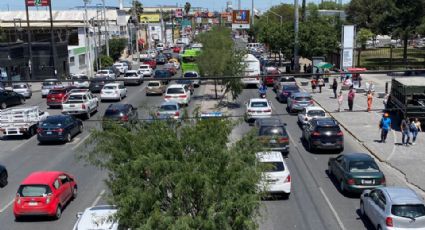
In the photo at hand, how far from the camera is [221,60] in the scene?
1790 inches

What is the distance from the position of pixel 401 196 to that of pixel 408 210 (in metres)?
0.60

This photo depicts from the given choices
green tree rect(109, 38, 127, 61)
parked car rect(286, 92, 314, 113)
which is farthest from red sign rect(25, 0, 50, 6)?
parked car rect(286, 92, 314, 113)

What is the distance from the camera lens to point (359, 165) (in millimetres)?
21438

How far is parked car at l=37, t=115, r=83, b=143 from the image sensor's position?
32.2 meters

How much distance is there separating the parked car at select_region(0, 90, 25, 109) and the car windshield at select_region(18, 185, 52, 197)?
92.0 feet

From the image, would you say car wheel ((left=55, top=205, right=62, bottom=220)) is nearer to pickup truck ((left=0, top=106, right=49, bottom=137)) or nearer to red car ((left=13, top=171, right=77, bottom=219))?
red car ((left=13, top=171, right=77, bottom=219))

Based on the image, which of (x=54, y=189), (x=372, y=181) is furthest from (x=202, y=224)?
(x=372, y=181)

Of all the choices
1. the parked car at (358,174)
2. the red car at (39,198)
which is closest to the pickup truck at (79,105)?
the red car at (39,198)

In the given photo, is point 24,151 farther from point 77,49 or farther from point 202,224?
point 77,49

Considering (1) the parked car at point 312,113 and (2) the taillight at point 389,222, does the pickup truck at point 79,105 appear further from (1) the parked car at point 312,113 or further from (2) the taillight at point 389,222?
(2) the taillight at point 389,222

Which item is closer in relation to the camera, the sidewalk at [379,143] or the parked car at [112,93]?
the sidewalk at [379,143]

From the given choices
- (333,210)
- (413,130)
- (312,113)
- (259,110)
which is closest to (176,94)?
(259,110)

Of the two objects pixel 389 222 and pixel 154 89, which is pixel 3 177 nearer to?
pixel 389 222

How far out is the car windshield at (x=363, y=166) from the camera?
21297 millimetres
